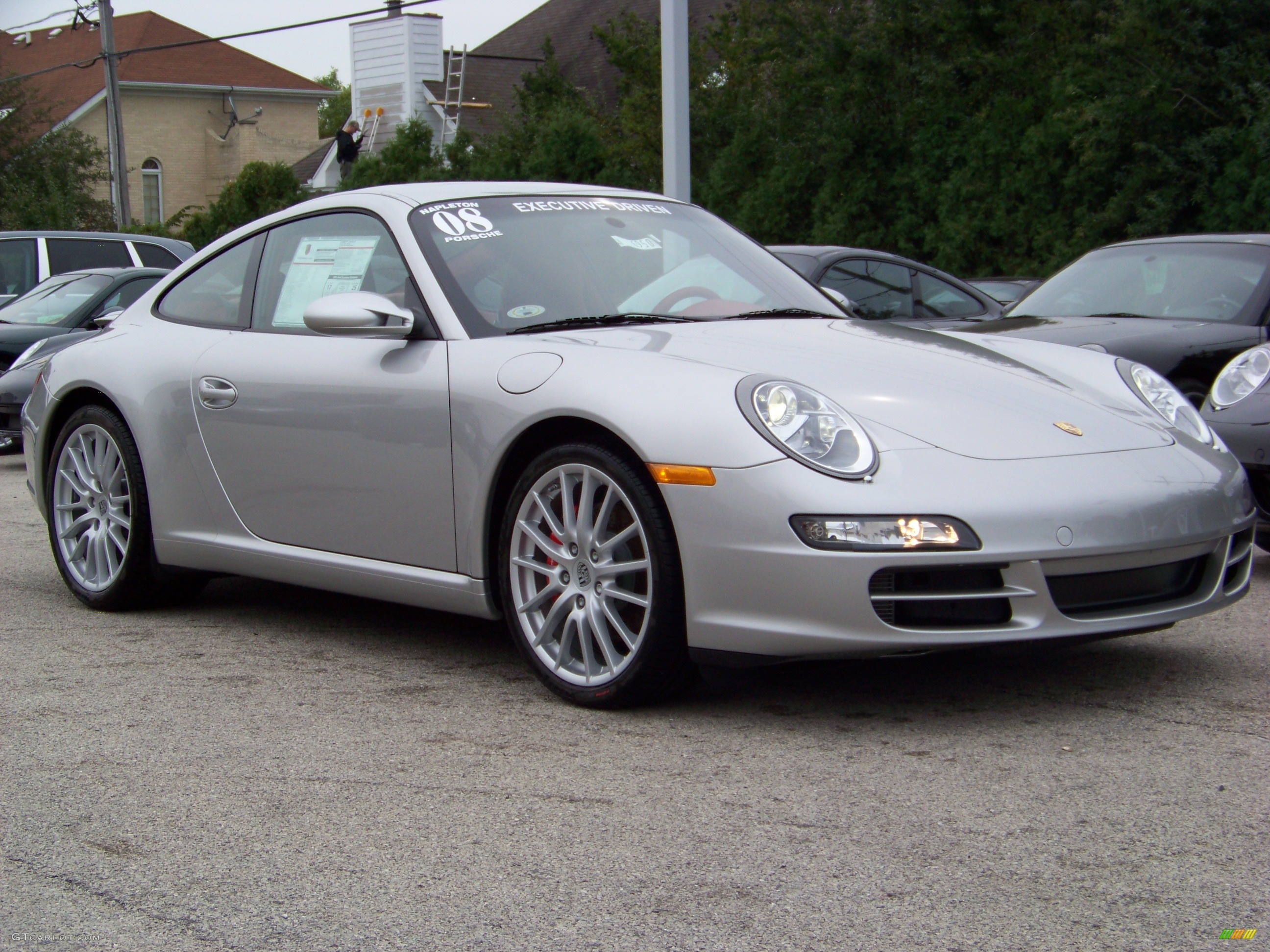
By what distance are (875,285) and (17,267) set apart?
8277mm

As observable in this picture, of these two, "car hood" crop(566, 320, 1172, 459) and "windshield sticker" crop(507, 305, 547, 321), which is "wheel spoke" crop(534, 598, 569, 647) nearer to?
"car hood" crop(566, 320, 1172, 459)

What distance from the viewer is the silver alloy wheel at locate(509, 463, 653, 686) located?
3.82m

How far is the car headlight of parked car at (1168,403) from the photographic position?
14.0 feet

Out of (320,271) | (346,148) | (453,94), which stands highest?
(453,94)

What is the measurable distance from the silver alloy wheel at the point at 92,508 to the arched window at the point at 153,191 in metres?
50.2

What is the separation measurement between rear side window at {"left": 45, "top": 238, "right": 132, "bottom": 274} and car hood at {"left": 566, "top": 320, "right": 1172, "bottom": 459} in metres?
11.2

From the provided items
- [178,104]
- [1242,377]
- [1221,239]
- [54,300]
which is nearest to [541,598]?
[1242,377]

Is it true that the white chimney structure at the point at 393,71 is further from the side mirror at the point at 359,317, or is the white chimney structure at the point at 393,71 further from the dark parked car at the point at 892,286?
the side mirror at the point at 359,317

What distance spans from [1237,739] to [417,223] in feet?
8.81

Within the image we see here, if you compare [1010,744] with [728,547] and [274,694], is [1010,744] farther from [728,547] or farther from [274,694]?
[274,694]

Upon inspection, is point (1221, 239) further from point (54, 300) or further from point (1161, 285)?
point (54, 300)

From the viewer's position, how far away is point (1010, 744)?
3547 millimetres

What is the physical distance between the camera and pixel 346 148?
34.9 meters

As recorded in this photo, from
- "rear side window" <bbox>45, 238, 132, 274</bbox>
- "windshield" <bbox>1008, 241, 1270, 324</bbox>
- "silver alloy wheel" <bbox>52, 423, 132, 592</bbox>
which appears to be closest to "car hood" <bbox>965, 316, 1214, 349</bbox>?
"windshield" <bbox>1008, 241, 1270, 324</bbox>
